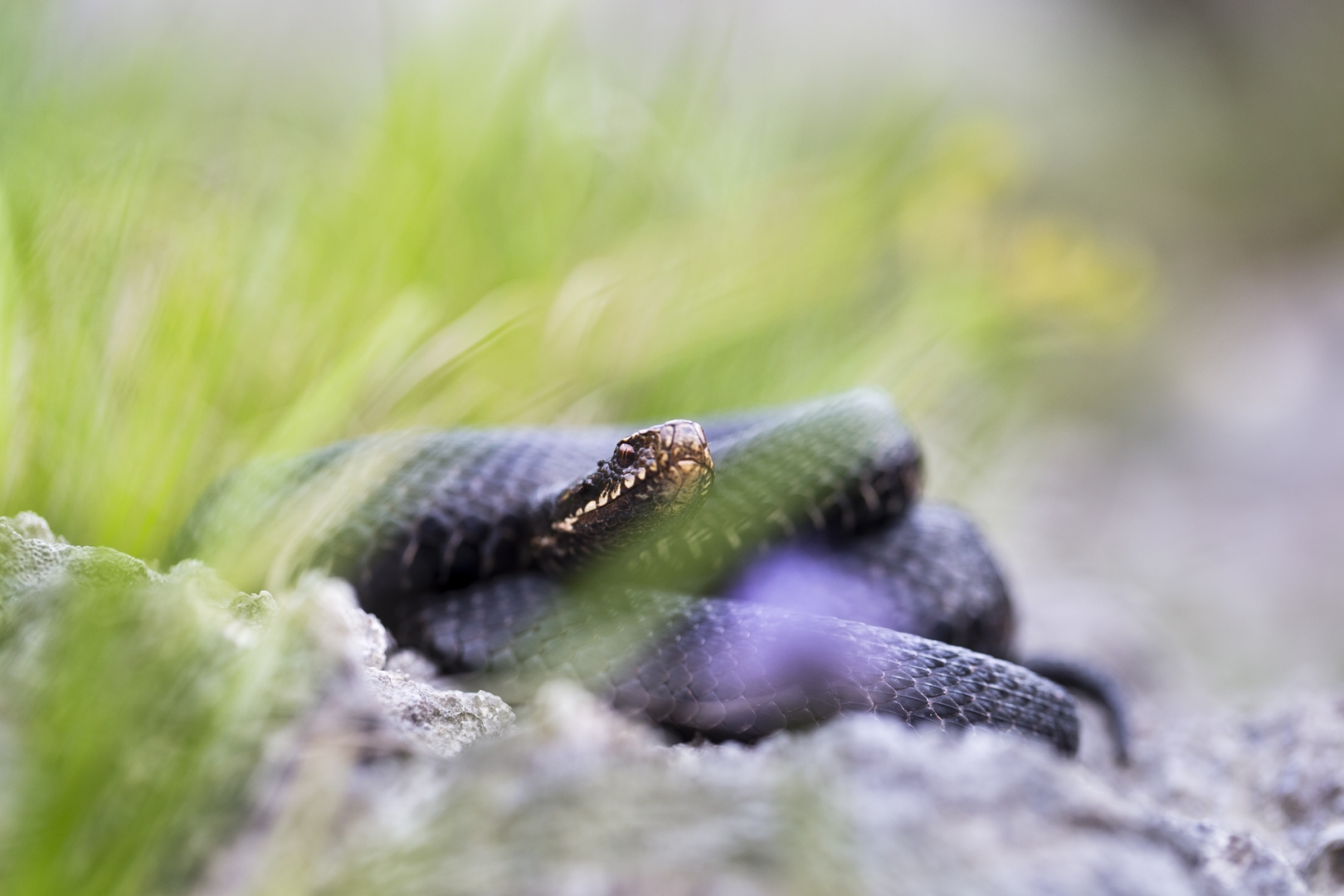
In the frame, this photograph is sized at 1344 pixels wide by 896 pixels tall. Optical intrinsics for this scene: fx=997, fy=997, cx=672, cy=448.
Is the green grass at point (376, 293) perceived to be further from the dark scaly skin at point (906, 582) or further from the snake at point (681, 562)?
the dark scaly skin at point (906, 582)

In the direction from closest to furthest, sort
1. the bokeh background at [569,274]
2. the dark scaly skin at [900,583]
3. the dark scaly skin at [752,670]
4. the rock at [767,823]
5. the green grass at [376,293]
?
1. the rock at [767,823]
2. the green grass at [376,293]
3. the dark scaly skin at [752,670]
4. the dark scaly skin at [900,583]
5. the bokeh background at [569,274]

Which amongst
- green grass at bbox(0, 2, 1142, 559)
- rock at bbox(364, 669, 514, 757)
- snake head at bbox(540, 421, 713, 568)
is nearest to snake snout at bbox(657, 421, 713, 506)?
snake head at bbox(540, 421, 713, 568)

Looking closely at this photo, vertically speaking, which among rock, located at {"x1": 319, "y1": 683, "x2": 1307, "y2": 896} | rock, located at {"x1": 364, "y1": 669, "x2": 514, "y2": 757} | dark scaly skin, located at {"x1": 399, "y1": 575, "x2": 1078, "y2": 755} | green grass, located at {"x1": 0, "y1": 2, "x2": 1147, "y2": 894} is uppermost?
green grass, located at {"x1": 0, "y1": 2, "x2": 1147, "y2": 894}

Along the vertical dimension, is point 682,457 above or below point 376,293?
below

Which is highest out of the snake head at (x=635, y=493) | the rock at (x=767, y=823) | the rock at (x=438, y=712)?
the snake head at (x=635, y=493)

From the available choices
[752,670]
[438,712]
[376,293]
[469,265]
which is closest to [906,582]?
[752,670]

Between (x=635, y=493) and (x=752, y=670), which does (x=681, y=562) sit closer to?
(x=635, y=493)

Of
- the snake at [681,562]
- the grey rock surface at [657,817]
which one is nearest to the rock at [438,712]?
the grey rock surface at [657,817]

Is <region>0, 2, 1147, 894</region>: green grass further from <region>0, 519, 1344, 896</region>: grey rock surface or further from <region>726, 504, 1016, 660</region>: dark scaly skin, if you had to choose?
<region>726, 504, 1016, 660</region>: dark scaly skin
